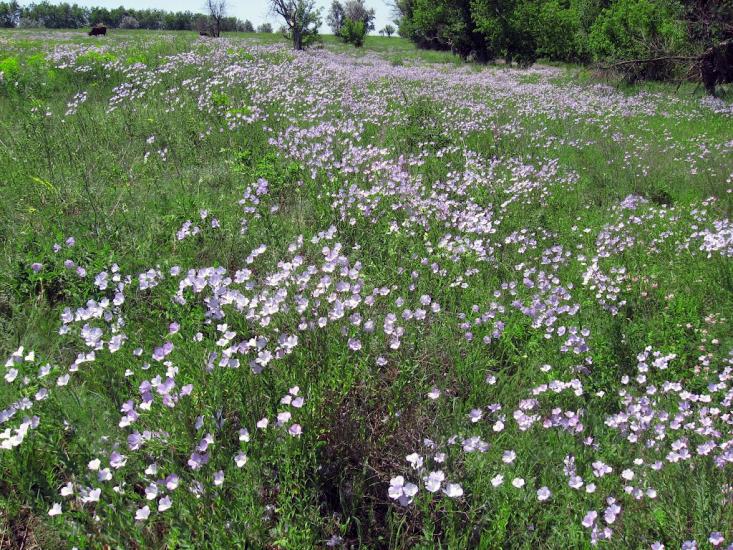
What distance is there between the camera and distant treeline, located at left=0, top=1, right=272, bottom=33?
86062mm

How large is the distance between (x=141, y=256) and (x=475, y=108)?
25.2 ft

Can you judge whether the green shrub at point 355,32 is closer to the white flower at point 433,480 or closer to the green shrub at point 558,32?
the green shrub at point 558,32

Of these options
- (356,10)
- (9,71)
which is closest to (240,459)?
(9,71)

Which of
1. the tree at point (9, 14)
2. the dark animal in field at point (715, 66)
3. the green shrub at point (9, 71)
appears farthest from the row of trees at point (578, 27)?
the tree at point (9, 14)

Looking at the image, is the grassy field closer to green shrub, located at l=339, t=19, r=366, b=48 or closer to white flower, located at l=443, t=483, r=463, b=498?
white flower, located at l=443, t=483, r=463, b=498

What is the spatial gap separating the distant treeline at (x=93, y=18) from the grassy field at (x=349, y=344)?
93.8m

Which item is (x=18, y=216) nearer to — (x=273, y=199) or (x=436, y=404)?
(x=273, y=199)

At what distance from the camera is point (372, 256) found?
14.5 ft

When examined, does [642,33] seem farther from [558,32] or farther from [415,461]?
[415,461]

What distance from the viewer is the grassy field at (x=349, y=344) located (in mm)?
2156

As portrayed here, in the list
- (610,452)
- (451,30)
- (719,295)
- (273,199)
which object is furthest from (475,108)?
(451,30)

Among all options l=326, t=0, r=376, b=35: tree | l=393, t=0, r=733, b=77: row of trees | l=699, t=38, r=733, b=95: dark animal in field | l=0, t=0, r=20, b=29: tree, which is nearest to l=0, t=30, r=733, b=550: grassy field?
l=699, t=38, r=733, b=95: dark animal in field

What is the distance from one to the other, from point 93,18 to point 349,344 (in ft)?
395

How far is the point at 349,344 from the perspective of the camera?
2658mm
